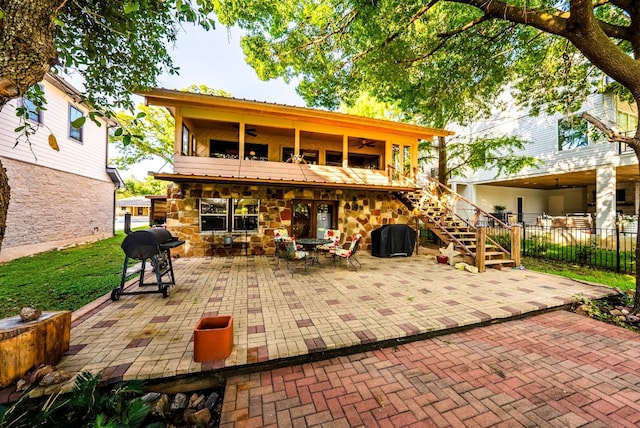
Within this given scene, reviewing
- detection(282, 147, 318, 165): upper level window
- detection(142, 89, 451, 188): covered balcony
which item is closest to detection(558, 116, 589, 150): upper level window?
detection(142, 89, 451, 188): covered balcony

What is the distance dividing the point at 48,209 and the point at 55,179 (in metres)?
1.20

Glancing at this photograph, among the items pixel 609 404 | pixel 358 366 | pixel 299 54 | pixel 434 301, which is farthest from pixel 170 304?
pixel 299 54

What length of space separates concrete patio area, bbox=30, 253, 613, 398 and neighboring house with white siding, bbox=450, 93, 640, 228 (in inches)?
214

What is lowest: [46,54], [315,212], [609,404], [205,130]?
[609,404]

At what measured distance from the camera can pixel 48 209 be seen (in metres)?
8.84

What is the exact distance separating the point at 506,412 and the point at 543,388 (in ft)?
2.08

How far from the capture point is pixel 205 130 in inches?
356

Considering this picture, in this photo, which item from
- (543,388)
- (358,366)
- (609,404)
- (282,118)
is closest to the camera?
(609,404)

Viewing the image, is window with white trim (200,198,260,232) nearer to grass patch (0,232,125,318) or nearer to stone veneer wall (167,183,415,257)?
stone veneer wall (167,183,415,257)

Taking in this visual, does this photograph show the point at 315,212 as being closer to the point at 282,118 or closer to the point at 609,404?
the point at 282,118

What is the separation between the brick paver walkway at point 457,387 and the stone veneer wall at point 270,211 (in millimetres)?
6403

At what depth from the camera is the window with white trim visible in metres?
8.19

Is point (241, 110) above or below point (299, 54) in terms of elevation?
below

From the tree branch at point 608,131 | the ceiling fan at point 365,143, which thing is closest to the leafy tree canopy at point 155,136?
the ceiling fan at point 365,143
